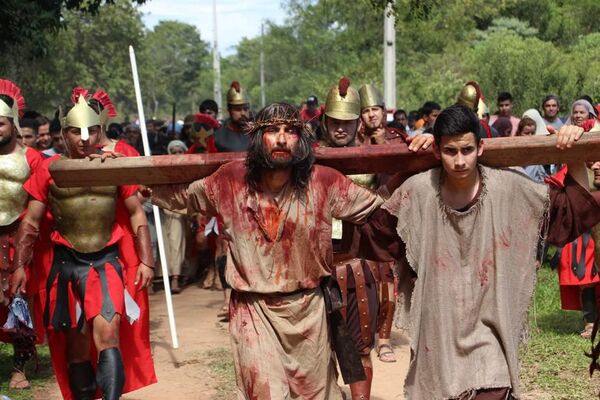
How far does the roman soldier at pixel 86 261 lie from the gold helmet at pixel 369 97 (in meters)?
1.89

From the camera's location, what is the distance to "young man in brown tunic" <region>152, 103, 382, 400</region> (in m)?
4.97

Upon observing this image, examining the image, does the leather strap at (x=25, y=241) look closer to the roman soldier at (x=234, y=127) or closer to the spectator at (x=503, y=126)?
the roman soldier at (x=234, y=127)

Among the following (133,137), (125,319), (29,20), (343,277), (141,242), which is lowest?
(125,319)

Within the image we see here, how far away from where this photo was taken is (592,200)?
4.73m

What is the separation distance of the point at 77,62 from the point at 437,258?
4070 cm

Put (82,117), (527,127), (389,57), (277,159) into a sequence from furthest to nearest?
(389,57) < (527,127) < (82,117) < (277,159)

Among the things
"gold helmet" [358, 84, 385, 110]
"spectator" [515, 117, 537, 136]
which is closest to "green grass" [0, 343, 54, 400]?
"gold helmet" [358, 84, 385, 110]

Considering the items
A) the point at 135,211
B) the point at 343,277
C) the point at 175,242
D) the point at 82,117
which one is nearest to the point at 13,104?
the point at 82,117

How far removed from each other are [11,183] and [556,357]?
4393mm

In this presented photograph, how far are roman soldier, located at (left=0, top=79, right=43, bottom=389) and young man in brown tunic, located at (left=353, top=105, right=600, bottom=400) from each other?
11.0 feet

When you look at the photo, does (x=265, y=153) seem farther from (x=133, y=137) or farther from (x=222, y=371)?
(x=133, y=137)

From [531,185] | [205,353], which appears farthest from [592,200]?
[205,353]

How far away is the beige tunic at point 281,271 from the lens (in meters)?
4.97

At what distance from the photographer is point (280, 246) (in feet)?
16.3
